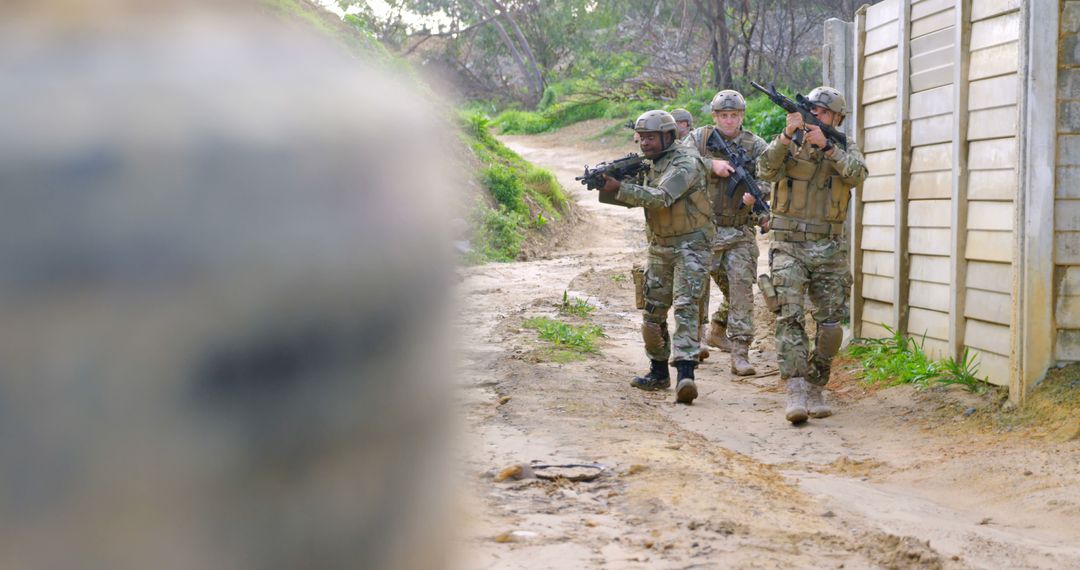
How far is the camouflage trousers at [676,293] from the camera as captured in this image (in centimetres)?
706

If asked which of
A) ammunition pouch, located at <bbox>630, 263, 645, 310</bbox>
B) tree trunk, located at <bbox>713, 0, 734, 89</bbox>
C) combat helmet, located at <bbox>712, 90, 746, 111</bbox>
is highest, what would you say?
tree trunk, located at <bbox>713, 0, 734, 89</bbox>

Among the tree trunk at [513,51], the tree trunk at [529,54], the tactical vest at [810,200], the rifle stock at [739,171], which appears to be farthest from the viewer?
the tree trunk at [529,54]

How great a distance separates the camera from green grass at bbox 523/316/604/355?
27.8 ft

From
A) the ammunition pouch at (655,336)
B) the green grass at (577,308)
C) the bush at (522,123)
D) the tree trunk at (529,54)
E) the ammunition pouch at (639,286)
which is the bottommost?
the green grass at (577,308)

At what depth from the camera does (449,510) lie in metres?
1.00

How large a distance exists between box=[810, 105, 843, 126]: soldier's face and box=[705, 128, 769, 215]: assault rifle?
1566 mm

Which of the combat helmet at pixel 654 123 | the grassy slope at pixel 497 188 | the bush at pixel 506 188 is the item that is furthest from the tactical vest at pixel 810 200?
the bush at pixel 506 188

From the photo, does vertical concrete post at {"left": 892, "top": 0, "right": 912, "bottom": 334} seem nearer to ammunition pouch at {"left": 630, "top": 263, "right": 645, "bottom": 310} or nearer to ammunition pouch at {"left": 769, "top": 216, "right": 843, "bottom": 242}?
ammunition pouch at {"left": 769, "top": 216, "right": 843, "bottom": 242}

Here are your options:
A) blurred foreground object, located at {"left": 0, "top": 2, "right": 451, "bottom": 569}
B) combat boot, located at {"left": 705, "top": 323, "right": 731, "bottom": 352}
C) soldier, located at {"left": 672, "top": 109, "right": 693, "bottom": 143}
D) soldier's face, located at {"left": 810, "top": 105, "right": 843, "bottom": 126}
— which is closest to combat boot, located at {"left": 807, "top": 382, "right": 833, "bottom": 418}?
soldier's face, located at {"left": 810, "top": 105, "right": 843, "bottom": 126}

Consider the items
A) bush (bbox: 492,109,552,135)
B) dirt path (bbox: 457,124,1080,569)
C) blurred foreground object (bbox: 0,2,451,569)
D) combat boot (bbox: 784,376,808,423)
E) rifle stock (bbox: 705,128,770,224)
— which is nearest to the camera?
blurred foreground object (bbox: 0,2,451,569)

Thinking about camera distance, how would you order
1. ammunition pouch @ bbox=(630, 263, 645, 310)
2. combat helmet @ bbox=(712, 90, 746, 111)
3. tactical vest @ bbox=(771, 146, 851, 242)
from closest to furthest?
tactical vest @ bbox=(771, 146, 851, 242), ammunition pouch @ bbox=(630, 263, 645, 310), combat helmet @ bbox=(712, 90, 746, 111)

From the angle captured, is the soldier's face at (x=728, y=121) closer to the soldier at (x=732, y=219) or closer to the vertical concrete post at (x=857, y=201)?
the soldier at (x=732, y=219)

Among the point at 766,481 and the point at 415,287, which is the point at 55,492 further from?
the point at 766,481

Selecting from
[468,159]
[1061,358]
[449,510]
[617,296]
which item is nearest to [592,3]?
[468,159]
